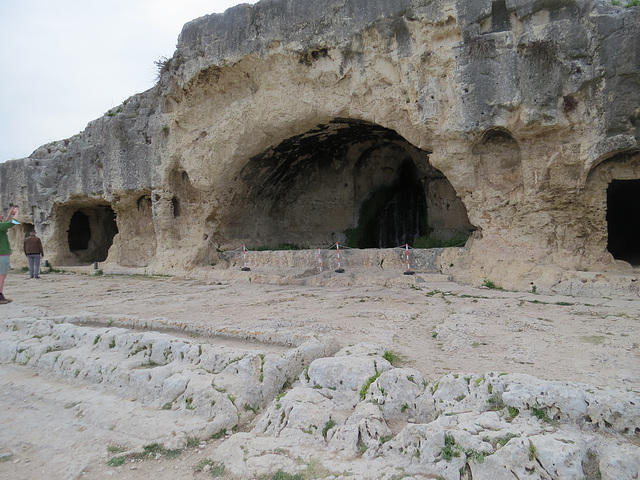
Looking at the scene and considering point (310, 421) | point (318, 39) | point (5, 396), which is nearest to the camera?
point (310, 421)

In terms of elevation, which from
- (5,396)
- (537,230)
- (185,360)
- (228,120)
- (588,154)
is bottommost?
(5,396)

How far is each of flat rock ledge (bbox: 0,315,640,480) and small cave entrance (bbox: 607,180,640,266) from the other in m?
9.20

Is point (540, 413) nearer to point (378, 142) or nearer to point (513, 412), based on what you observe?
point (513, 412)

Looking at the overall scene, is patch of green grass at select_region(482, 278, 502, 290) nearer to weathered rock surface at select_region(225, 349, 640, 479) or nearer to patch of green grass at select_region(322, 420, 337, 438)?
weathered rock surface at select_region(225, 349, 640, 479)

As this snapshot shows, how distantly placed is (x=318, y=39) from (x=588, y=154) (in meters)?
5.37

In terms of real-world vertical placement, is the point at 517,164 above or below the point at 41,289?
above

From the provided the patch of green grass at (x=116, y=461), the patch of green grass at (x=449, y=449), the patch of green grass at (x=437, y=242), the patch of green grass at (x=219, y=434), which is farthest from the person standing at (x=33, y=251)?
the patch of green grass at (x=449, y=449)

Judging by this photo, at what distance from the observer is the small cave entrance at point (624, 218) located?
32.0ft

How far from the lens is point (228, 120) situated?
986cm

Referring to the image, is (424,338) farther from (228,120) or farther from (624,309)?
(228,120)

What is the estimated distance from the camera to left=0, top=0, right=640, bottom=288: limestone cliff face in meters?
6.82

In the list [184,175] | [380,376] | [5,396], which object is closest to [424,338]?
[380,376]

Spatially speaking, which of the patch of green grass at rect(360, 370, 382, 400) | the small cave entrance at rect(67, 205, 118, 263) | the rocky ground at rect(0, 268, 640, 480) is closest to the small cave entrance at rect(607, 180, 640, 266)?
the rocky ground at rect(0, 268, 640, 480)

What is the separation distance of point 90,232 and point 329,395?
15806 millimetres
